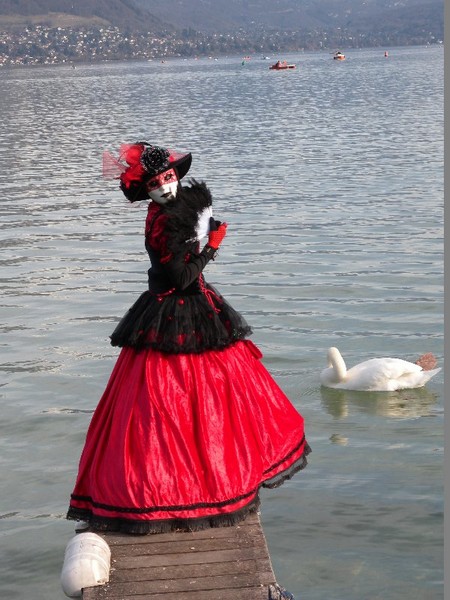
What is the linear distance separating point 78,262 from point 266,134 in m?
23.1

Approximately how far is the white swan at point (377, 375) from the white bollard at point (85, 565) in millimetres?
5419

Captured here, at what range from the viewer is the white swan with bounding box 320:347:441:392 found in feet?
36.8

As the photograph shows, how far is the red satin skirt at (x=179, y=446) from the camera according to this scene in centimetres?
644

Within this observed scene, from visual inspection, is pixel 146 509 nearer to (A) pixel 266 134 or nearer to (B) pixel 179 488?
(B) pixel 179 488

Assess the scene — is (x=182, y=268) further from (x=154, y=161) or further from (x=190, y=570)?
(x=190, y=570)

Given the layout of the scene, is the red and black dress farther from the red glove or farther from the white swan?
the white swan

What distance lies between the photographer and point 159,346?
6.64 metres

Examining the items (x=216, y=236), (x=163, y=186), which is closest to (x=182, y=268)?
(x=216, y=236)

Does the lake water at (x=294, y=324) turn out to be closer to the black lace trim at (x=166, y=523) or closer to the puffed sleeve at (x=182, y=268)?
the black lace trim at (x=166, y=523)

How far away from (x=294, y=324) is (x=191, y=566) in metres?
7.83

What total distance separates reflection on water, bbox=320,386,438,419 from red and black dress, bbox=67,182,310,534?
398 cm

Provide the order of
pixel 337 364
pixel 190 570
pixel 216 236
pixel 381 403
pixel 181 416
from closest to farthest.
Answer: pixel 190 570
pixel 181 416
pixel 216 236
pixel 381 403
pixel 337 364

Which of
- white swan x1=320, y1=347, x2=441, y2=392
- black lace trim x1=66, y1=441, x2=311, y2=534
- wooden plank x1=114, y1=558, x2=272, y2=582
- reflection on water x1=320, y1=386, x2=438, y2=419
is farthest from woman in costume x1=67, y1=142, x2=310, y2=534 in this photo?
white swan x1=320, y1=347, x2=441, y2=392

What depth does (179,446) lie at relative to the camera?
21.4ft
